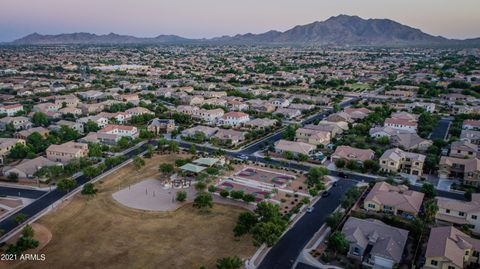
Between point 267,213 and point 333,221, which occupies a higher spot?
point 267,213

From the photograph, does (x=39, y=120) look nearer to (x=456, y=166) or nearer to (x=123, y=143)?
(x=123, y=143)

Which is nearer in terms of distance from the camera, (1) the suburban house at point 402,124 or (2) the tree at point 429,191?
(2) the tree at point 429,191

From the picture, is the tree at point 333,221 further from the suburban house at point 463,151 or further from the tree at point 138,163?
the suburban house at point 463,151

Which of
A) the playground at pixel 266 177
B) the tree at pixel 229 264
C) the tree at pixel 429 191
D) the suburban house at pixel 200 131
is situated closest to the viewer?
the tree at pixel 229 264

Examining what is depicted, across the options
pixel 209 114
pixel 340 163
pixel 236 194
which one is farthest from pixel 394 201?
pixel 209 114

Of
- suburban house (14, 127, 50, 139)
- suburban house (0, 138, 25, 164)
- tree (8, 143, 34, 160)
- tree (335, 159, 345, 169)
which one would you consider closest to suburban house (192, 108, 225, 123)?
suburban house (14, 127, 50, 139)

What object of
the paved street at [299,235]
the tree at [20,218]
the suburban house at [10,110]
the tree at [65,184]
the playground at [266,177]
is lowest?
the paved street at [299,235]

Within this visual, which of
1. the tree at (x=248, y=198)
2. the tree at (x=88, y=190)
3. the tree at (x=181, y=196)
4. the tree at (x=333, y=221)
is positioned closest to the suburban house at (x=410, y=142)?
the tree at (x=333, y=221)

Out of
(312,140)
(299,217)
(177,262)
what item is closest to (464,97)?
(312,140)
